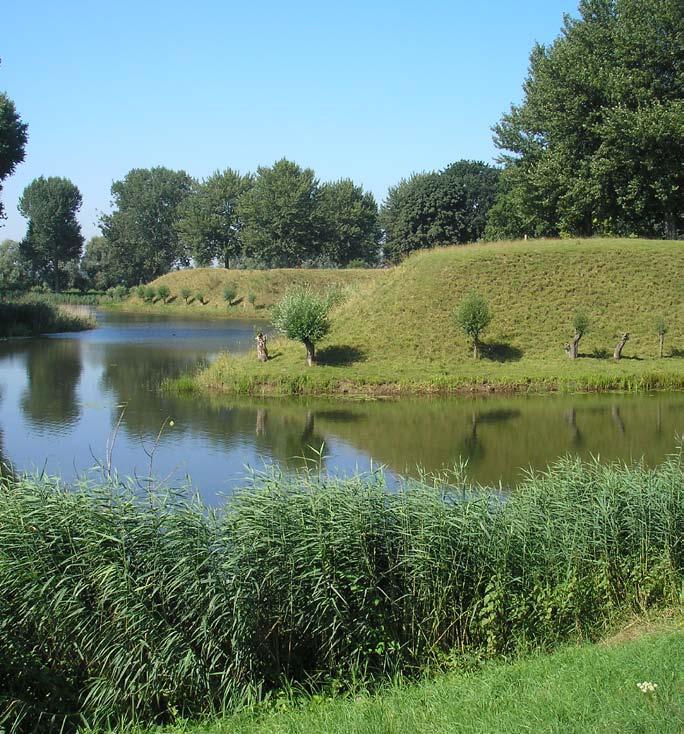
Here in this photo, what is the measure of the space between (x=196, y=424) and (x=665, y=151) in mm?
32494

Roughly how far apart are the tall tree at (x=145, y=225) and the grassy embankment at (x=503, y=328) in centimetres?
8214

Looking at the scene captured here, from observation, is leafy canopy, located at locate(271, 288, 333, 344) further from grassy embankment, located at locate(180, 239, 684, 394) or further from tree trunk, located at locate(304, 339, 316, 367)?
grassy embankment, located at locate(180, 239, 684, 394)

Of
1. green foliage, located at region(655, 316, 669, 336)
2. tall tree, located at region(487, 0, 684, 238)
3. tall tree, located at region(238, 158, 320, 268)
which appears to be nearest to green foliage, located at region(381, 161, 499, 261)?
tall tree, located at region(238, 158, 320, 268)

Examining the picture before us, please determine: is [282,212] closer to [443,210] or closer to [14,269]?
[443,210]

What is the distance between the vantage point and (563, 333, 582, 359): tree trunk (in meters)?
32.3

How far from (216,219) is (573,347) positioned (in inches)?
2956

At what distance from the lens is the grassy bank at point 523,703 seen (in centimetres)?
586

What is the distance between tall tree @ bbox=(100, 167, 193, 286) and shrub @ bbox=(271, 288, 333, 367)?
9062cm

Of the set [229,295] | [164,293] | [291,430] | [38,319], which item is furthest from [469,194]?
[291,430]

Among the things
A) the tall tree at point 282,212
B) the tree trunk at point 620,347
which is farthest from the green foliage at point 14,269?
the tree trunk at point 620,347

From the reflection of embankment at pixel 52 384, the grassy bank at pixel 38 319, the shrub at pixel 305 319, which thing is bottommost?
the reflection of embankment at pixel 52 384

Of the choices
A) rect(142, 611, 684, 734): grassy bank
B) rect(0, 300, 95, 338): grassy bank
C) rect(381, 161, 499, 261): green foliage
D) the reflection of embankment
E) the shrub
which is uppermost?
rect(381, 161, 499, 261): green foliage

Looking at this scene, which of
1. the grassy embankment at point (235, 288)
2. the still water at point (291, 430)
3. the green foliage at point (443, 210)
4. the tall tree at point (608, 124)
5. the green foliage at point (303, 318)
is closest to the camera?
the still water at point (291, 430)

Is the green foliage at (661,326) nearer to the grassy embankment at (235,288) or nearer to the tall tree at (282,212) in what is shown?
the grassy embankment at (235,288)
